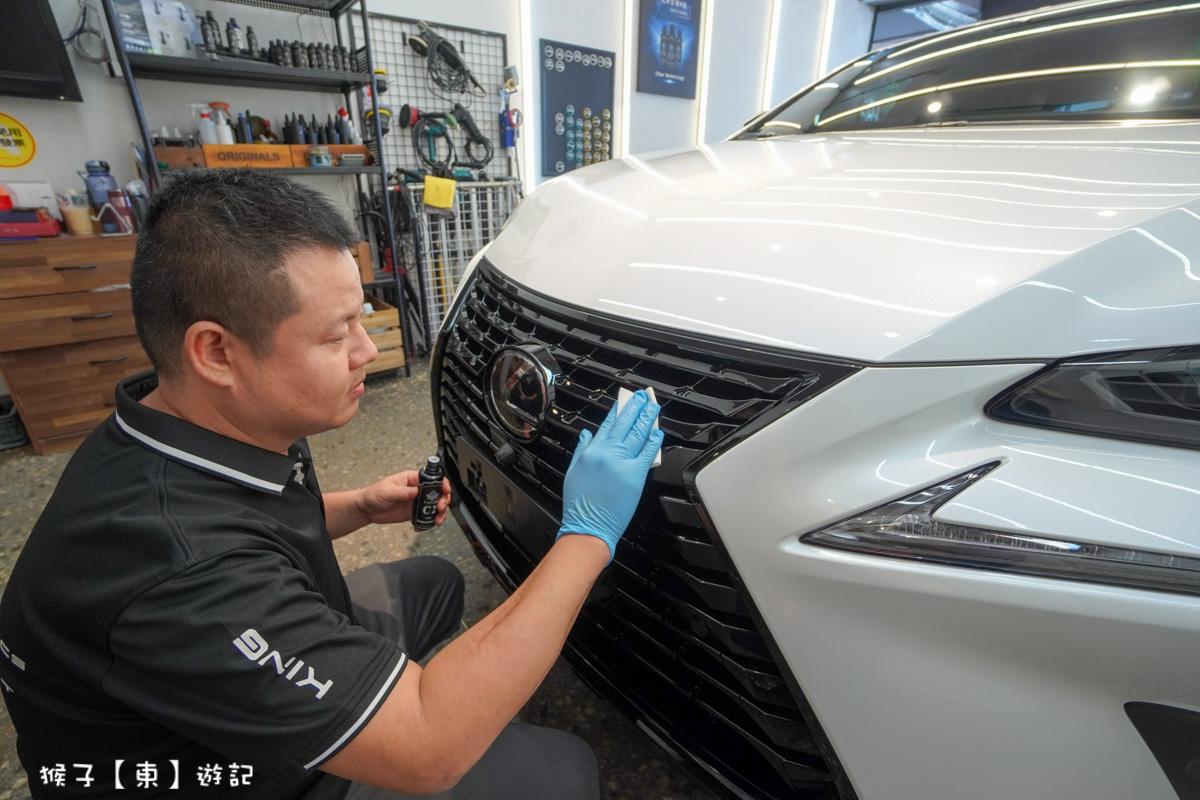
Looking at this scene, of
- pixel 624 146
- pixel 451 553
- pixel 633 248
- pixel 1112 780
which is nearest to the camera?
pixel 1112 780

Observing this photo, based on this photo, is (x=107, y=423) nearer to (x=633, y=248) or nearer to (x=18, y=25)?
(x=633, y=248)

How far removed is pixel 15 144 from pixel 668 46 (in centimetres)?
409

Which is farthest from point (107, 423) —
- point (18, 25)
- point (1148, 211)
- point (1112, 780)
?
point (18, 25)

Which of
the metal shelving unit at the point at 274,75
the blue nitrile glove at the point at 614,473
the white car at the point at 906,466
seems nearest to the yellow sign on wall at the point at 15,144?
the metal shelving unit at the point at 274,75

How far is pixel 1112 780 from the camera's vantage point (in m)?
0.52

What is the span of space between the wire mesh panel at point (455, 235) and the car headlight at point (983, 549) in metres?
3.06

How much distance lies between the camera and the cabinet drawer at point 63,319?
210 cm

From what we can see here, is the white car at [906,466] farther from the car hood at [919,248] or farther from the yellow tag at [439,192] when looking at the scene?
the yellow tag at [439,192]

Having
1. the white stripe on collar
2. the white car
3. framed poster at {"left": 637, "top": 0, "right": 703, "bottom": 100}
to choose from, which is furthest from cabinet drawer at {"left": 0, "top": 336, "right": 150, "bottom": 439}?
framed poster at {"left": 637, "top": 0, "right": 703, "bottom": 100}

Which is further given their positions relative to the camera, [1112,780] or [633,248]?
[633,248]

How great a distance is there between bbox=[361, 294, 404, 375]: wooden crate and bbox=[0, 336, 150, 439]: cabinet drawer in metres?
0.97

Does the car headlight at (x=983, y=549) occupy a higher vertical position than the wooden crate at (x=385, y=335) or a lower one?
higher

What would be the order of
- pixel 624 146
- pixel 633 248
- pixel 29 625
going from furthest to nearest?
pixel 624 146 → pixel 633 248 → pixel 29 625

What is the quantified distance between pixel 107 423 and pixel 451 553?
119cm
